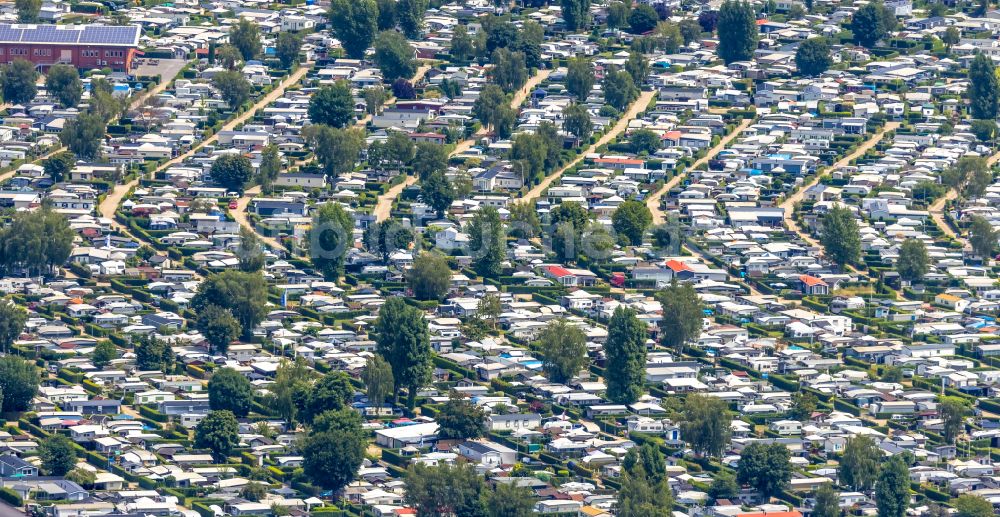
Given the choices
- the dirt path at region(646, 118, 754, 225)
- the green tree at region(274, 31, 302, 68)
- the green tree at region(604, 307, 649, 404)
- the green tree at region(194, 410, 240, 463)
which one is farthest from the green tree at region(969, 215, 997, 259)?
the green tree at region(194, 410, 240, 463)

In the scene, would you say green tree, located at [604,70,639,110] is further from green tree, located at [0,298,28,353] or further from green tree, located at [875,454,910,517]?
green tree, located at [875,454,910,517]

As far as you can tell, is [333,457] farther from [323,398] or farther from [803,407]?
[803,407]

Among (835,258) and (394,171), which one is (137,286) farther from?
Answer: (835,258)

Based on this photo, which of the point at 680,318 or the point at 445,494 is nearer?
the point at 445,494

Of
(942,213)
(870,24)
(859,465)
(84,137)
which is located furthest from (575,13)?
(859,465)

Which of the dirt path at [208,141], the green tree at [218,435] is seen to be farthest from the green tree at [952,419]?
the dirt path at [208,141]

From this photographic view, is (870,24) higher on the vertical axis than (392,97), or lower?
Result: higher
